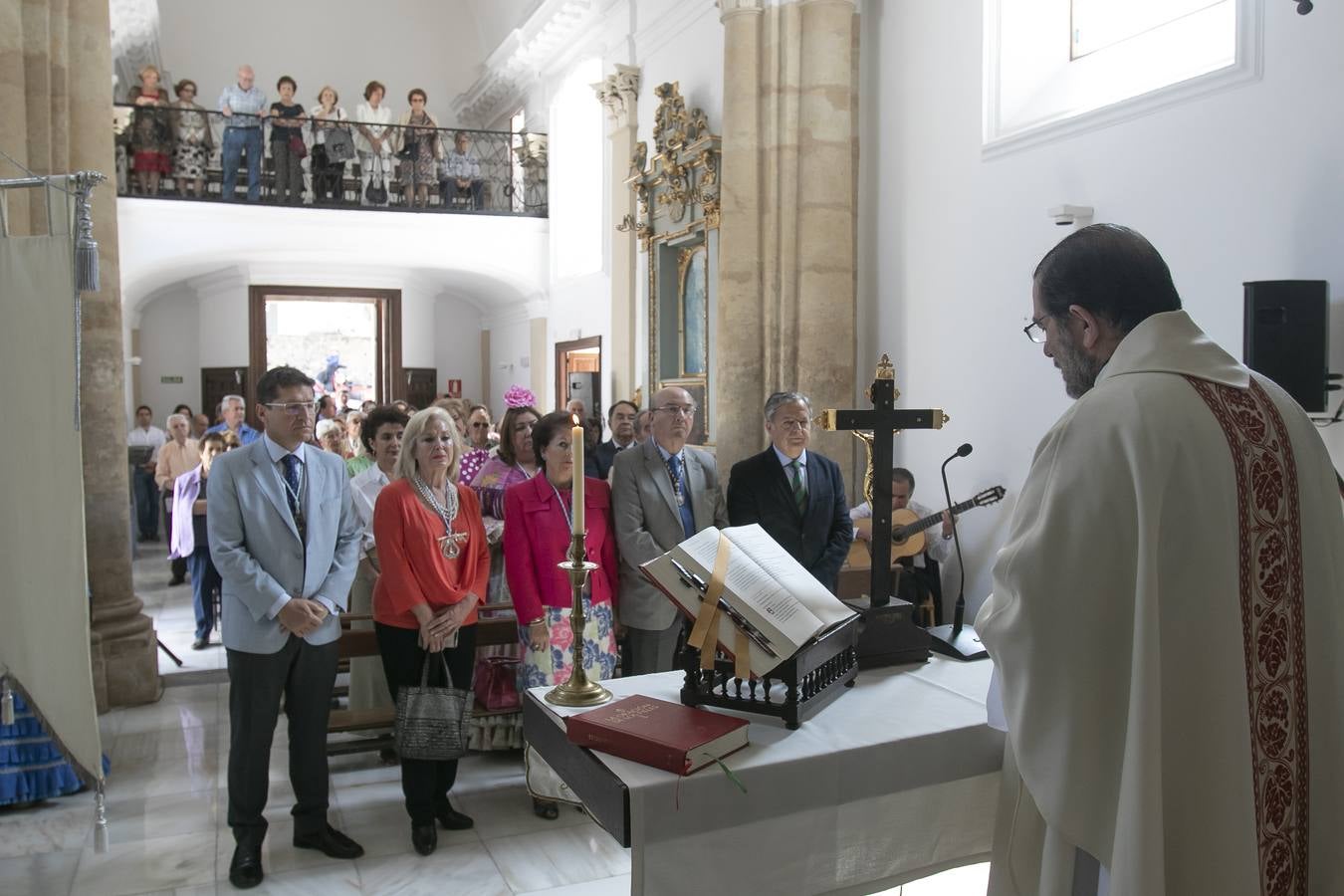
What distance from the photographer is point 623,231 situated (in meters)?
11.1

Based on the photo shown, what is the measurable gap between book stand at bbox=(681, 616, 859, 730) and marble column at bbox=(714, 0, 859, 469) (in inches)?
187

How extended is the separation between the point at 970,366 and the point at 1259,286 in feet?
7.43

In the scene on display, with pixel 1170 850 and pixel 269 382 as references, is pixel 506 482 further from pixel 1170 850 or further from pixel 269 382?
pixel 1170 850

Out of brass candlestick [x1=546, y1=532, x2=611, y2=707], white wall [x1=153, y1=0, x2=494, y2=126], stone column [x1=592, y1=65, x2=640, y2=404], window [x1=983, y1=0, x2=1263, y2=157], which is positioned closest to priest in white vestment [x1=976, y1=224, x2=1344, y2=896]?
brass candlestick [x1=546, y1=532, x2=611, y2=707]

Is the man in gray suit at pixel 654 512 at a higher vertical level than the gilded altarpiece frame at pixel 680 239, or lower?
lower

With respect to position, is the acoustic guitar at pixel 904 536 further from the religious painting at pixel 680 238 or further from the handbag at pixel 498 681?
the religious painting at pixel 680 238

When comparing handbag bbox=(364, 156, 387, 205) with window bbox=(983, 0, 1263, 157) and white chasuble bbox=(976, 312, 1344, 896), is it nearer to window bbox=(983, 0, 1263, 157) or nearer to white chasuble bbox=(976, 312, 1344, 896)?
window bbox=(983, 0, 1263, 157)

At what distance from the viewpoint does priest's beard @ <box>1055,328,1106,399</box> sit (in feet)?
6.61

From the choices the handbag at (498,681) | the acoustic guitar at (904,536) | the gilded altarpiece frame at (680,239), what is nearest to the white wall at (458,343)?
the gilded altarpiece frame at (680,239)

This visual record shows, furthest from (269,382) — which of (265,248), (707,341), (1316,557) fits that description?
(265,248)

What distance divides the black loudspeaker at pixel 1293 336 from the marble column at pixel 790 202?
10.4 ft

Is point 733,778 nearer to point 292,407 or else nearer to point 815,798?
point 815,798

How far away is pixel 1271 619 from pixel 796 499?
8.87ft

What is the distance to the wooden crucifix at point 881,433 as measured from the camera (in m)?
2.67
